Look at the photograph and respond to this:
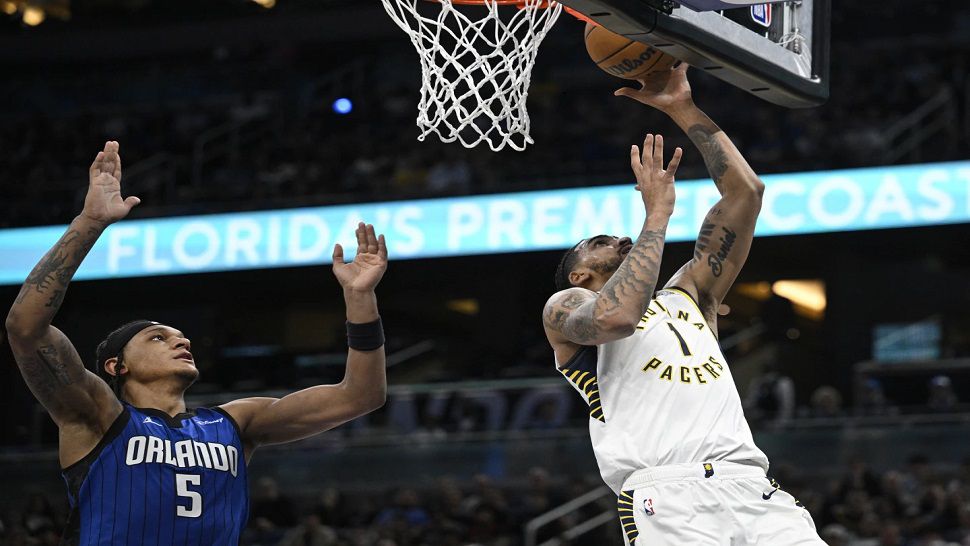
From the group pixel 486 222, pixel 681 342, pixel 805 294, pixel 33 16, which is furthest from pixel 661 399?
pixel 33 16

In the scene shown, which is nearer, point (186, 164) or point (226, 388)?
point (226, 388)

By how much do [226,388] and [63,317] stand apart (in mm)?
4201

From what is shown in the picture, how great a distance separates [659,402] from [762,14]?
1.51m

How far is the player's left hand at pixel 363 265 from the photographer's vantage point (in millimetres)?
4461

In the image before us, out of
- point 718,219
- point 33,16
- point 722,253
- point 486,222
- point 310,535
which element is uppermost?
point 33,16

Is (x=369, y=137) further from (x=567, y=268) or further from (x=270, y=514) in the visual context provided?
(x=567, y=268)

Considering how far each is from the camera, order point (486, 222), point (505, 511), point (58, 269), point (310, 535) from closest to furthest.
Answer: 1. point (58, 269)
2. point (310, 535)
3. point (505, 511)
4. point (486, 222)

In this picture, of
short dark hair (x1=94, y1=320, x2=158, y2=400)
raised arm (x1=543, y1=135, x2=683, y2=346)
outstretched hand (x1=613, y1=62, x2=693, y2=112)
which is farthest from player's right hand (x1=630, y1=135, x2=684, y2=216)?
short dark hair (x1=94, y1=320, x2=158, y2=400)

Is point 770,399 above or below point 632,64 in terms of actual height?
below

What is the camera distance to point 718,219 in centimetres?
484

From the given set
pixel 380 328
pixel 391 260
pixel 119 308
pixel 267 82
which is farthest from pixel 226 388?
pixel 380 328

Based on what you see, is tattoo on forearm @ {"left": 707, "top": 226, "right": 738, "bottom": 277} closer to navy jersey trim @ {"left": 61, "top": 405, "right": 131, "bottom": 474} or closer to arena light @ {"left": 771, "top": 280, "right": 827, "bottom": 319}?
navy jersey trim @ {"left": 61, "top": 405, "right": 131, "bottom": 474}

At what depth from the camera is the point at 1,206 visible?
55.4ft

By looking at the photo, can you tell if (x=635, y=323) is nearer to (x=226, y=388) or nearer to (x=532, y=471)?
(x=532, y=471)
